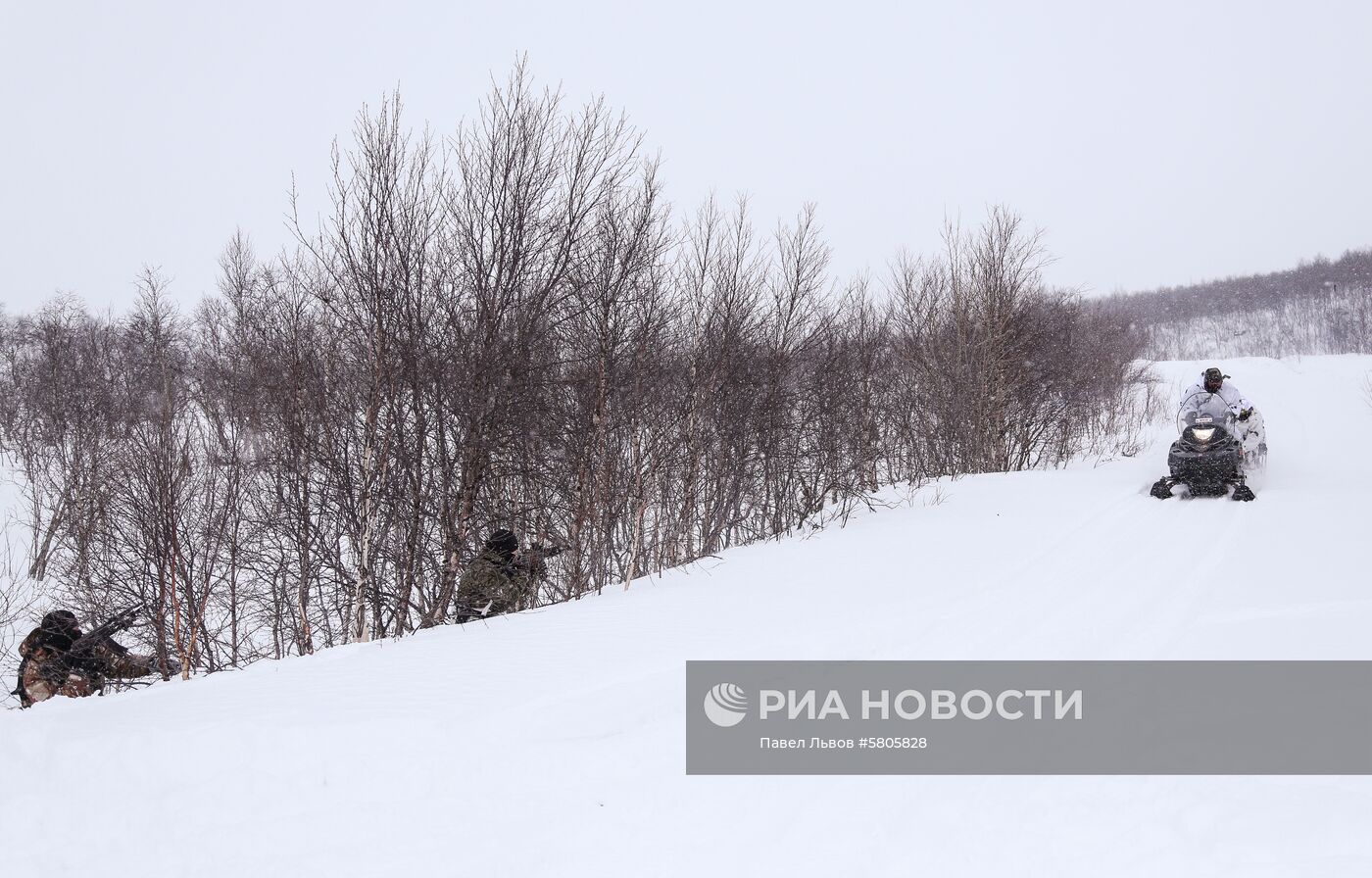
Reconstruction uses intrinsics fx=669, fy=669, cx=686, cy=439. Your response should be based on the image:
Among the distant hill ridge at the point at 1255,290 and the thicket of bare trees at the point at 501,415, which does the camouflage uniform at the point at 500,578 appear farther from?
the distant hill ridge at the point at 1255,290

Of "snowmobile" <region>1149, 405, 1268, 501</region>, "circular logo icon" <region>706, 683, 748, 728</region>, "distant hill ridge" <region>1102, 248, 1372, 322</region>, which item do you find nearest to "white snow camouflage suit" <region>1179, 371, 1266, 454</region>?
"snowmobile" <region>1149, 405, 1268, 501</region>

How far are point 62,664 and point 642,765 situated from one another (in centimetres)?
1087

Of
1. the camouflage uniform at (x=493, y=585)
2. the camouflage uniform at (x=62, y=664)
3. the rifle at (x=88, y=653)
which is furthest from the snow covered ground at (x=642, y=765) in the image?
the rifle at (x=88, y=653)

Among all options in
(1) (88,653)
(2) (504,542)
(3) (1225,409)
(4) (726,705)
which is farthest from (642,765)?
(3) (1225,409)

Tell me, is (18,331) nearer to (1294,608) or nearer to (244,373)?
(244,373)

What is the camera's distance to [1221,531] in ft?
25.8

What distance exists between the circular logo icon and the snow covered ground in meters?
0.21

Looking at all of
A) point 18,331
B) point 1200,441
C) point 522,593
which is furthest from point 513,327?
point 18,331

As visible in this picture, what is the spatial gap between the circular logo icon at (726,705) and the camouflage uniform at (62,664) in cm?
945

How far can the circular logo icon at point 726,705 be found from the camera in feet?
13.2

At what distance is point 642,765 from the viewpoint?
3.58 metres

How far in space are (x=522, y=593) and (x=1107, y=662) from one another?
21.7 ft

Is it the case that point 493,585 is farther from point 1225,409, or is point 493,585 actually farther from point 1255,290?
point 1255,290

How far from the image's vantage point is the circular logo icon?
4020 millimetres
